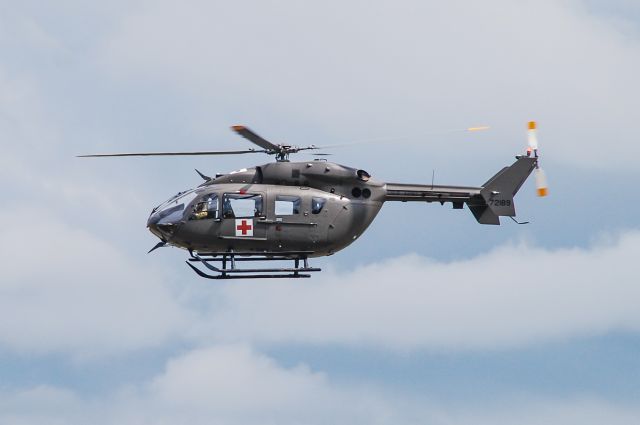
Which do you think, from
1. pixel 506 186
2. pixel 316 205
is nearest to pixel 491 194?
pixel 506 186

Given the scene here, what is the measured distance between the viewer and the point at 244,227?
1342 inches

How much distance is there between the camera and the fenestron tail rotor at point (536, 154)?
37.2 meters

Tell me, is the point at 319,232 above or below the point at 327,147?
below

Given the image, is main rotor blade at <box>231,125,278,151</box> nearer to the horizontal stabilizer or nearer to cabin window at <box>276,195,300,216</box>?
cabin window at <box>276,195,300,216</box>

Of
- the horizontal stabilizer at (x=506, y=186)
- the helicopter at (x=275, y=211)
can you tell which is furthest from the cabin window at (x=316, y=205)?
the horizontal stabilizer at (x=506, y=186)

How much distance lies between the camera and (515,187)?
37.5 metres

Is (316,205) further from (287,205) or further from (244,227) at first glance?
(244,227)

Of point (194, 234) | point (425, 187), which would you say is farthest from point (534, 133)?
point (194, 234)

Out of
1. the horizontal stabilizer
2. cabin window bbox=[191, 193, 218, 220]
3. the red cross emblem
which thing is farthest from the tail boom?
cabin window bbox=[191, 193, 218, 220]

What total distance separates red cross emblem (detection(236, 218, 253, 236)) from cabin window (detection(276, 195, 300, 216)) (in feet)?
3.03

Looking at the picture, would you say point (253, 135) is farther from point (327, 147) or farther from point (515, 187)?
point (515, 187)

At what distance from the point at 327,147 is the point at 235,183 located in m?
3.05

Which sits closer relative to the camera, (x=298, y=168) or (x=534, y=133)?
(x=298, y=168)

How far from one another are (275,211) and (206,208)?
2.09m
